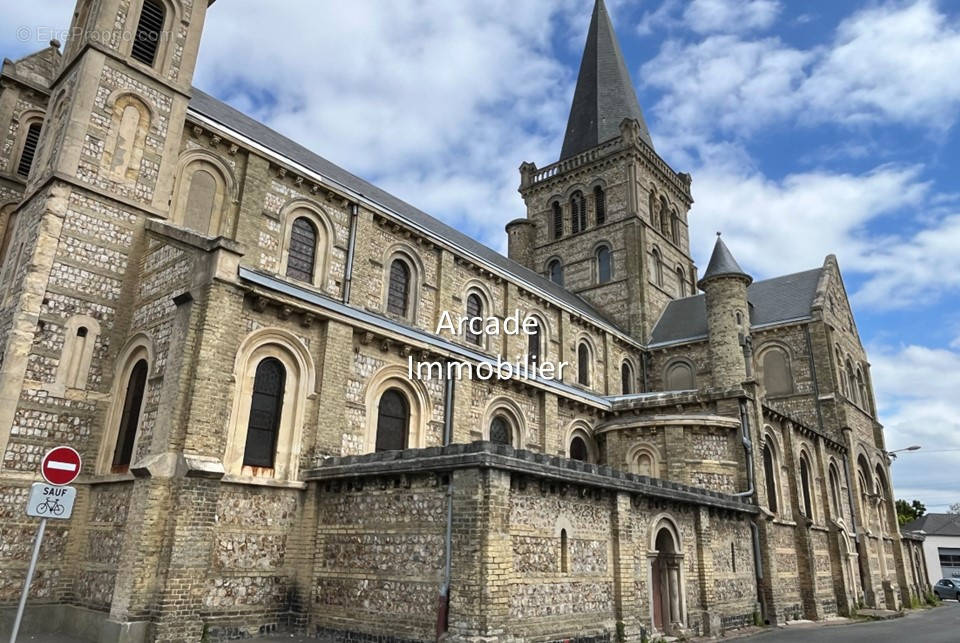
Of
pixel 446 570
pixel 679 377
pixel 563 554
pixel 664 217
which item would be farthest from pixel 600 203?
pixel 446 570

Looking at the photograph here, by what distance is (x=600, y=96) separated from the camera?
130 feet

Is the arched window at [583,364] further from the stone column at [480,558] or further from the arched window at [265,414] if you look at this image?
the stone column at [480,558]

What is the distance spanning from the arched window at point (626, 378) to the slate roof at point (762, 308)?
2314 mm

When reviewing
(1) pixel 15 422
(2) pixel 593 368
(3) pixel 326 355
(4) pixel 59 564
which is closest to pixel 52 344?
(1) pixel 15 422

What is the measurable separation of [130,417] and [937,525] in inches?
2696

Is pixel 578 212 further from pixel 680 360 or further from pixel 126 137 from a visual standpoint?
pixel 126 137

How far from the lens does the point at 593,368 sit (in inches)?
1087

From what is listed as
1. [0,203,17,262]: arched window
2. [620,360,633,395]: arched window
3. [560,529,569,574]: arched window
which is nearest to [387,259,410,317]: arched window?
[560,529,569,574]: arched window

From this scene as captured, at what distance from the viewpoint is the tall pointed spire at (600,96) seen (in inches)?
1518

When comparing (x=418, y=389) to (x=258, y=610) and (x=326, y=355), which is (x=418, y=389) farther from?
(x=258, y=610)

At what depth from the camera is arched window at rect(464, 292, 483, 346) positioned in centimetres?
2205

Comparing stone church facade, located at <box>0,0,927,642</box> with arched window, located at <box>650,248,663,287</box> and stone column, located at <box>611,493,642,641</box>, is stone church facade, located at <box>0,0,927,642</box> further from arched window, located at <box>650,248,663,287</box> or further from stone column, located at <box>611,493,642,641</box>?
arched window, located at <box>650,248,663,287</box>

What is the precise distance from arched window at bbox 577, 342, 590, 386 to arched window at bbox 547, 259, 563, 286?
9633 mm

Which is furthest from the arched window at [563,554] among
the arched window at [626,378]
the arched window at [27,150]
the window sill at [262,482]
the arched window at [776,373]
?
the arched window at [776,373]
